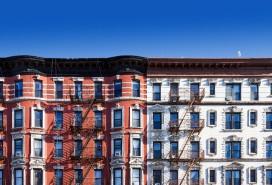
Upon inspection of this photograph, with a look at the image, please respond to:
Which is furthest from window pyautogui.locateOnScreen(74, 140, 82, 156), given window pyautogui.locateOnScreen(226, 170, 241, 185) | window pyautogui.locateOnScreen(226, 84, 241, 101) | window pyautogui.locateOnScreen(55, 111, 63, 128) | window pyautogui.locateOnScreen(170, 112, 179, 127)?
window pyautogui.locateOnScreen(226, 84, 241, 101)

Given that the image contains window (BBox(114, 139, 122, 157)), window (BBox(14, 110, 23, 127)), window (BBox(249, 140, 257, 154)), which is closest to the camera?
window (BBox(114, 139, 122, 157))

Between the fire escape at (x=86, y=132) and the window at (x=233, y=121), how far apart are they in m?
12.2

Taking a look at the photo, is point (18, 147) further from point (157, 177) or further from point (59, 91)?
point (157, 177)

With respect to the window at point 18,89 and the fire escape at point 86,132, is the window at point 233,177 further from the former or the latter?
the window at point 18,89

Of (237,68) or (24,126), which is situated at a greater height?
(237,68)

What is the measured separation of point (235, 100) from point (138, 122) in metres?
9.81

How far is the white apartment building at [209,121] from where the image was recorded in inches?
1752

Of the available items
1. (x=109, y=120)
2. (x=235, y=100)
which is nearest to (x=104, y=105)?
(x=109, y=120)

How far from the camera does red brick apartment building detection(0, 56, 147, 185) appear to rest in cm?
4378

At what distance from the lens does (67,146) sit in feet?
146

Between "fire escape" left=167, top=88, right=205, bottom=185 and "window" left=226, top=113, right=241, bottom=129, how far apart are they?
103 inches

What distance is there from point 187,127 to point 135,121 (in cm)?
508

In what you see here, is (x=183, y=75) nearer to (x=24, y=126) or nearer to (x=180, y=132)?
(x=180, y=132)

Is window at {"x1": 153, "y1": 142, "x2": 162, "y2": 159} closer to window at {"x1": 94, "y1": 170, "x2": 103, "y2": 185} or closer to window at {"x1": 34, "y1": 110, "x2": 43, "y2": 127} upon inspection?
window at {"x1": 94, "y1": 170, "x2": 103, "y2": 185}
